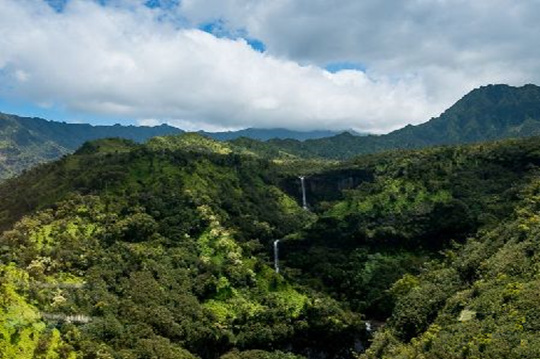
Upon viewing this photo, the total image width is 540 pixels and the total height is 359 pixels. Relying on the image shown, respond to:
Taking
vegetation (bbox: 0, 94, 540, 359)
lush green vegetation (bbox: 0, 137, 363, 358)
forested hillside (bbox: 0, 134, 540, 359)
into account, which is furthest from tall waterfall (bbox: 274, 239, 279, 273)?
lush green vegetation (bbox: 0, 137, 363, 358)

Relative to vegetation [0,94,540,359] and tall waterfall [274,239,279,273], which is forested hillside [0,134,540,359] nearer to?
vegetation [0,94,540,359]

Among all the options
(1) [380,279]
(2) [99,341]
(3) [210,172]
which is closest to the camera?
(2) [99,341]

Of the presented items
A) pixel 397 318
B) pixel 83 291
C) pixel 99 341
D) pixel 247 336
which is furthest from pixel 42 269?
pixel 397 318

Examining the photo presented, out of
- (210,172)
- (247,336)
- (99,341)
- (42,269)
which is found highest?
(210,172)

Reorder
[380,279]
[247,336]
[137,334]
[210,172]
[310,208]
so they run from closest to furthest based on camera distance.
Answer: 1. [137,334]
2. [247,336]
3. [380,279]
4. [210,172]
5. [310,208]

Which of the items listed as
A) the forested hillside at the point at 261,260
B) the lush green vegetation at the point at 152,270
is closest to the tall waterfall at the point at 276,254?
the forested hillside at the point at 261,260

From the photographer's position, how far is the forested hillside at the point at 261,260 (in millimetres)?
71750

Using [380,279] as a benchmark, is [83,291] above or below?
above

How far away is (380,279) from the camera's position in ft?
404

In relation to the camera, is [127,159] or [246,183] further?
[246,183]

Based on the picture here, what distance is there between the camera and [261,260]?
132m

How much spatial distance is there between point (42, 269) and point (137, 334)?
72.7ft

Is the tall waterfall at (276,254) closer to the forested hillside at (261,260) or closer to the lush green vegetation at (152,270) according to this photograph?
the forested hillside at (261,260)

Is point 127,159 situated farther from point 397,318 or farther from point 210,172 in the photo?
point 397,318
